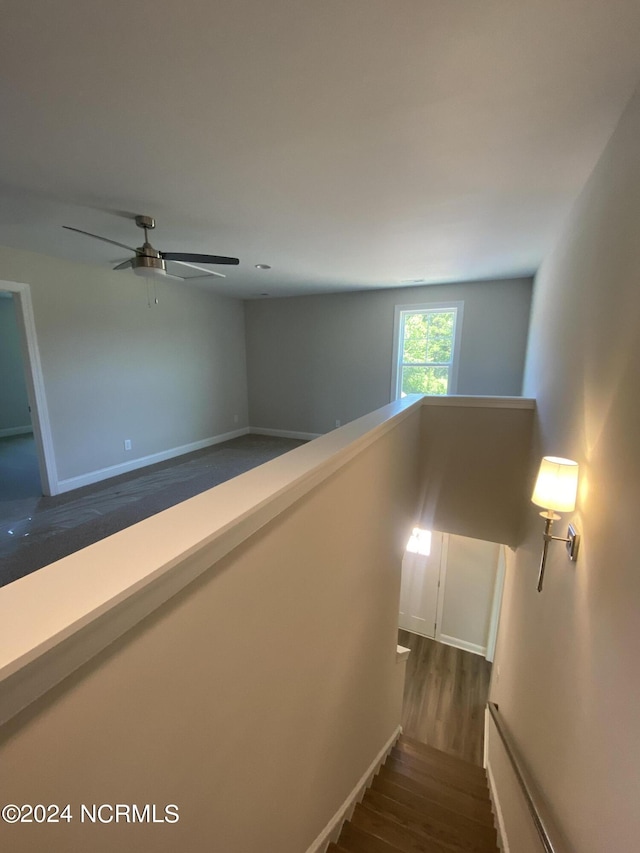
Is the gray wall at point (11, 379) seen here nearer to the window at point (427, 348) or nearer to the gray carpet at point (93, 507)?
the gray carpet at point (93, 507)

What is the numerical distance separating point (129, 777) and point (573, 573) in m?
1.79

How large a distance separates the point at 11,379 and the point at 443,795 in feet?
29.0

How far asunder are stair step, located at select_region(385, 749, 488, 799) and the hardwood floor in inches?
31.7

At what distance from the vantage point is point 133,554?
719 mm

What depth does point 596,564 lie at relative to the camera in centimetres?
134

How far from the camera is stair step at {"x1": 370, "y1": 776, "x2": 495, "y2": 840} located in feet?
7.07

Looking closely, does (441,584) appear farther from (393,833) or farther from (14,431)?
(14,431)

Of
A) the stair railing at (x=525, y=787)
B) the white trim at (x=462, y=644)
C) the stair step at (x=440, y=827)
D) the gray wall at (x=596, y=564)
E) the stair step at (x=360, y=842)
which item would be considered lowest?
the white trim at (x=462, y=644)

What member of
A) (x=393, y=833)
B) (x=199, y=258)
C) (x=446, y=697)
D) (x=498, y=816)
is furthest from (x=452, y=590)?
(x=199, y=258)

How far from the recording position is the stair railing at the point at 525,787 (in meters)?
1.31

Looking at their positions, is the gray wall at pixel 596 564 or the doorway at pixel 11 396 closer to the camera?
the gray wall at pixel 596 564

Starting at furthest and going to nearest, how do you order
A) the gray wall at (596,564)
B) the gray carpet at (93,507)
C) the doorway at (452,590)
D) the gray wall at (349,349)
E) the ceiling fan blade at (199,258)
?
the doorway at (452,590)
the gray wall at (349,349)
the gray carpet at (93,507)
the ceiling fan blade at (199,258)
the gray wall at (596,564)

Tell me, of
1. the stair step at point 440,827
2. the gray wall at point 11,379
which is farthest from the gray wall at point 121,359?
the stair step at point 440,827

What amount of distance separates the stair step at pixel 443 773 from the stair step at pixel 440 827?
0.55 meters
